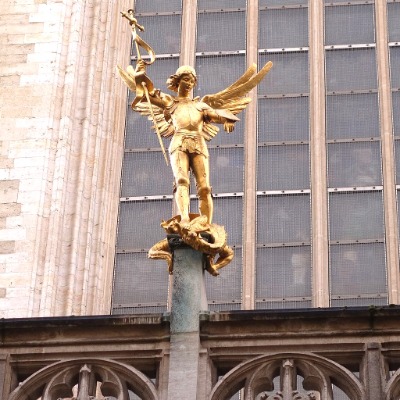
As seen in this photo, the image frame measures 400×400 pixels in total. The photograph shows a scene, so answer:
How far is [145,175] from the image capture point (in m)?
20.8

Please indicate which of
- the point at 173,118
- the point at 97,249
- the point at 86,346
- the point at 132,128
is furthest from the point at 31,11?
the point at 86,346

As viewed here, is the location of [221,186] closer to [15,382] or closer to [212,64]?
[212,64]

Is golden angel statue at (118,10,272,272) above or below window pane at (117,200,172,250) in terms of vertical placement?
below

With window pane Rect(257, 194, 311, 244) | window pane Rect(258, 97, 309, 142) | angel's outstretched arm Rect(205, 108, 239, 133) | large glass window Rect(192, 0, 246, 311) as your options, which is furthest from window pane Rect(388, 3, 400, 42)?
angel's outstretched arm Rect(205, 108, 239, 133)

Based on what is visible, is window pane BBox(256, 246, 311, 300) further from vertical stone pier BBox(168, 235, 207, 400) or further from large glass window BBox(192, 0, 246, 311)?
vertical stone pier BBox(168, 235, 207, 400)

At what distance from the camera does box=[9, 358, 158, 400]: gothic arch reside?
49.1ft

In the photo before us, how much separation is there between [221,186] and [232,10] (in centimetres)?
249

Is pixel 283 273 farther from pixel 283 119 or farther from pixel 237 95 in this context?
pixel 237 95

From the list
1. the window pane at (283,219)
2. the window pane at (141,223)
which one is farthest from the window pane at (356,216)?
the window pane at (141,223)

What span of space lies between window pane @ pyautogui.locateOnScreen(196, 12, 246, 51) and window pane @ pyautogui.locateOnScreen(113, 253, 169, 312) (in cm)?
296

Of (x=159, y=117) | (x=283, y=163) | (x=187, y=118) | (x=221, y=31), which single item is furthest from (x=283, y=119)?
(x=187, y=118)

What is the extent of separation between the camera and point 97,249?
65.5 ft

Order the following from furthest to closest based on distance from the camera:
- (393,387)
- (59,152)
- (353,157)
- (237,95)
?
(353,157)
(59,152)
(237,95)
(393,387)

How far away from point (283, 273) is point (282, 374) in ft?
16.4
